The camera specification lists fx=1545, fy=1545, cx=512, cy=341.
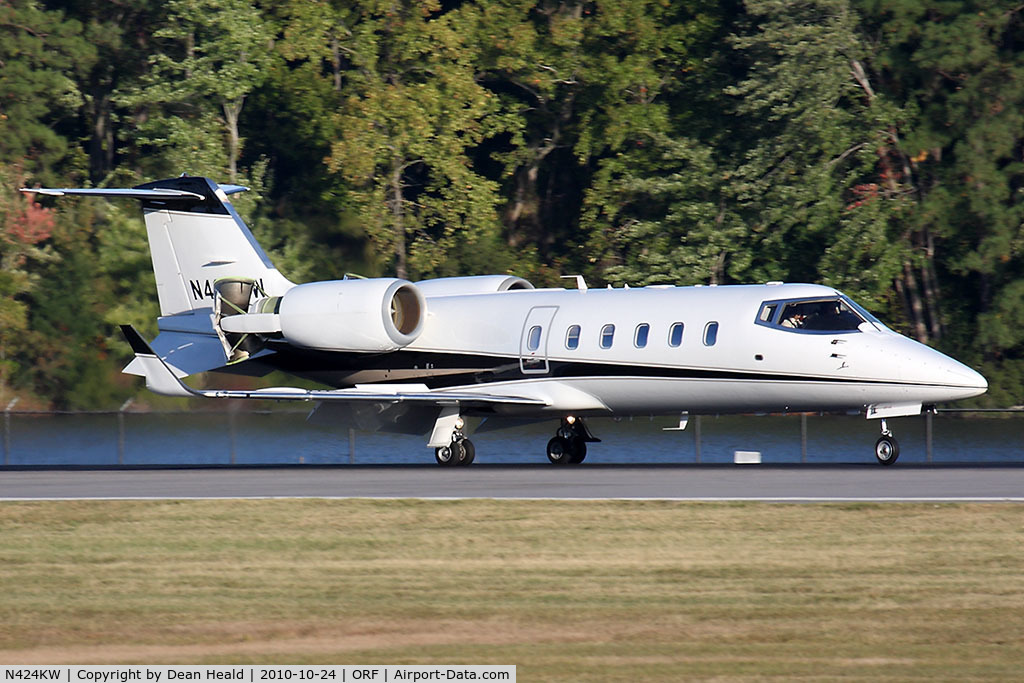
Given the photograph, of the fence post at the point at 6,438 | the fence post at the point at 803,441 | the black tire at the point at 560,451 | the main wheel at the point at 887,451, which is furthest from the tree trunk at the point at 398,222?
the main wheel at the point at 887,451

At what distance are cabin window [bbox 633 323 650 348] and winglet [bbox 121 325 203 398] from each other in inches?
285

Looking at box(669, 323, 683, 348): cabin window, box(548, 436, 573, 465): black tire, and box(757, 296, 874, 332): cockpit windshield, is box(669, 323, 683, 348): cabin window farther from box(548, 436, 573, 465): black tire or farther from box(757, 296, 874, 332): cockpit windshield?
box(548, 436, 573, 465): black tire

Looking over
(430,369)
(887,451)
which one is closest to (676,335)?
(887,451)

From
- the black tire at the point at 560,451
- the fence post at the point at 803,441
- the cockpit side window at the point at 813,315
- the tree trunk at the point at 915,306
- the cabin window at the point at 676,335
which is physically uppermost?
the cockpit side window at the point at 813,315

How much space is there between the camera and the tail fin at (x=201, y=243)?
28641 millimetres

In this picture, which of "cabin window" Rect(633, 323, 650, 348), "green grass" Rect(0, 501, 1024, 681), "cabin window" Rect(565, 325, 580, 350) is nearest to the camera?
"green grass" Rect(0, 501, 1024, 681)

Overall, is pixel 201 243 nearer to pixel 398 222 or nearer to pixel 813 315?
pixel 813 315

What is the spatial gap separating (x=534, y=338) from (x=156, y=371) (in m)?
6.42

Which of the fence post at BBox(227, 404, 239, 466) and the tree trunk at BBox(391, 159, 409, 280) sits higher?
the tree trunk at BBox(391, 159, 409, 280)

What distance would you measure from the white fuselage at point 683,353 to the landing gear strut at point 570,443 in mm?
1800

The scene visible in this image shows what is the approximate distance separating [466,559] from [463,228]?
31.3m

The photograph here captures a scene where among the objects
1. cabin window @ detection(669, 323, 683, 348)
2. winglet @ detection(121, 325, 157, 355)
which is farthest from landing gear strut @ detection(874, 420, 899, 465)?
winglet @ detection(121, 325, 157, 355)

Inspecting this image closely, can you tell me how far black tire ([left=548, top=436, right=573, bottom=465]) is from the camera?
2716cm

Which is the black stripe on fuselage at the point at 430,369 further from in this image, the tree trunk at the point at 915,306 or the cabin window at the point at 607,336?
the tree trunk at the point at 915,306
